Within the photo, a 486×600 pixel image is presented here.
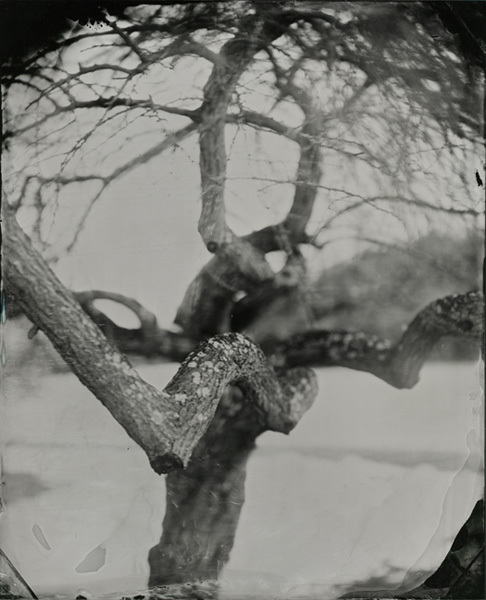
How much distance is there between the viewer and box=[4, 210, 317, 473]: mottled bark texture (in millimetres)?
1475

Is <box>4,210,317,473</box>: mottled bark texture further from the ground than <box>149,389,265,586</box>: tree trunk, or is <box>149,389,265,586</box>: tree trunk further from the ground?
<box>4,210,317,473</box>: mottled bark texture

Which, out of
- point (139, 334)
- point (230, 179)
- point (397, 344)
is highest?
point (230, 179)

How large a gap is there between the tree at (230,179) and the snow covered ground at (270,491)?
4 cm

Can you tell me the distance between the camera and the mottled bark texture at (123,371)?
147 centimetres

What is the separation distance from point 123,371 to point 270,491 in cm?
44

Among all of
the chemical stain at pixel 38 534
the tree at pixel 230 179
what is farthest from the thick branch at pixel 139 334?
the chemical stain at pixel 38 534

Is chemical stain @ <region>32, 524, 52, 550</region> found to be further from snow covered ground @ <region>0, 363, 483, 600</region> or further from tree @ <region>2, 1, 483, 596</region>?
tree @ <region>2, 1, 483, 596</region>

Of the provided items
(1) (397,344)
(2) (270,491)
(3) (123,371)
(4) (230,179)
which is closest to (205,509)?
(2) (270,491)

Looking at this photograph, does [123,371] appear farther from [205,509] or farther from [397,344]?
[397,344]

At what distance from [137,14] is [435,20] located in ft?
2.32

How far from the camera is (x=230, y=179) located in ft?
4.93

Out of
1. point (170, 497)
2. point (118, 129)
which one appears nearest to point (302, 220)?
point (118, 129)

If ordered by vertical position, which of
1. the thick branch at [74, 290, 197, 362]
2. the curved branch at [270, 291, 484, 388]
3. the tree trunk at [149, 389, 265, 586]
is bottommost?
the tree trunk at [149, 389, 265, 586]

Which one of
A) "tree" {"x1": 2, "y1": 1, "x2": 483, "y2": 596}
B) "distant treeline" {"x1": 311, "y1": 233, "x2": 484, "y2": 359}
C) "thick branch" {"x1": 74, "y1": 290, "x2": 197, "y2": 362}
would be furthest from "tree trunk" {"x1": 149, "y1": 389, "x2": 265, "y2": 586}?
"distant treeline" {"x1": 311, "y1": 233, "x2": 484, "y2": 359}
